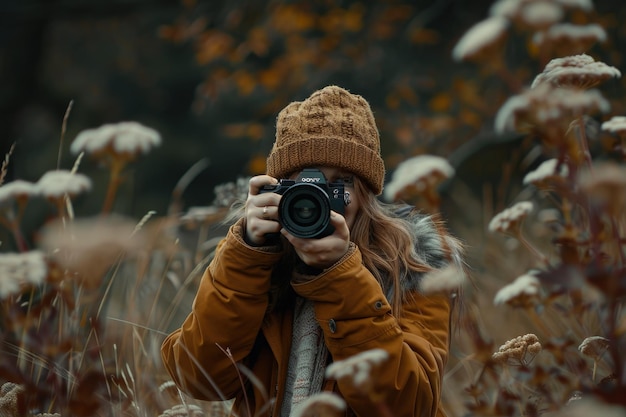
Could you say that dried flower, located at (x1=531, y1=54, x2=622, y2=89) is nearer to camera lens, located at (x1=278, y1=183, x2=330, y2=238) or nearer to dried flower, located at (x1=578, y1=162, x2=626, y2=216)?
dried flower, located at (x1=578, y1=162, x2=626, y2=216)

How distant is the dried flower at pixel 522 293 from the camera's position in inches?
53.9

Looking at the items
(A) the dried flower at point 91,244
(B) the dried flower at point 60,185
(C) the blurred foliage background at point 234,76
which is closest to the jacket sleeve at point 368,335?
(A) the dried flower at point 91,244

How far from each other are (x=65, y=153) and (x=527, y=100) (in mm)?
5898

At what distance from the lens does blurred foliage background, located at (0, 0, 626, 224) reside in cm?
578

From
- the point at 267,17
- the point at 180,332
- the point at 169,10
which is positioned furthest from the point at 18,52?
the point at 180,332

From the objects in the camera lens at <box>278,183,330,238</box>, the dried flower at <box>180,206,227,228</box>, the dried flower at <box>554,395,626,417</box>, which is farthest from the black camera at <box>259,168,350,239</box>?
the dried flower at <box>180,206,227,228</box>

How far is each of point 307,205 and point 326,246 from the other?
0.27ft

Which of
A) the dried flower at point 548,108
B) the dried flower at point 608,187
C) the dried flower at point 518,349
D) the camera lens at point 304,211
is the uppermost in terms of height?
the dried flower at point 548,108

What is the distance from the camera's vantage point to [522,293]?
1.38 metres

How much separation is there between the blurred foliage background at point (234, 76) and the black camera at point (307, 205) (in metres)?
3.35

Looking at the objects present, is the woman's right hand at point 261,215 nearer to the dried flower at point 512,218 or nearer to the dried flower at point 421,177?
the dried flower at point 421,177

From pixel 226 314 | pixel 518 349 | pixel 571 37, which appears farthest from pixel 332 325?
pixel 571 37

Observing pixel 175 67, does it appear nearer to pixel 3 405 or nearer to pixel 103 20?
pixel 103 20

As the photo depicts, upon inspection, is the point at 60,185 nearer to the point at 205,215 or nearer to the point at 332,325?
the point at 332,325
